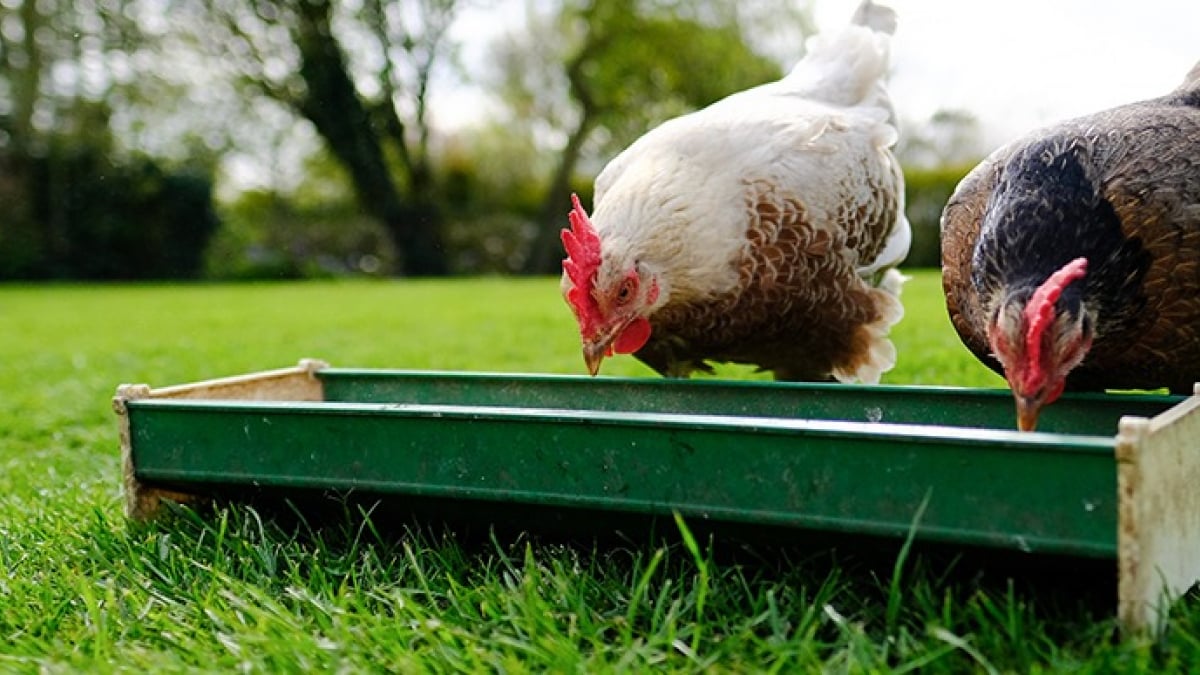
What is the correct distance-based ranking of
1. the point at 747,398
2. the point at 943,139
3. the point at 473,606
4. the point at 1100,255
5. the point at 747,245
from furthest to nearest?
the point at 943,139, the point at 747,245, the point at 747,398, the point at 1100,255, the point at 473,606

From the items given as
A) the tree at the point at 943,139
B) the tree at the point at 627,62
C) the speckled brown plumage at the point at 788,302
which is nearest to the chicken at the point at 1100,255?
the speckled brown plumage at the point at 788,302

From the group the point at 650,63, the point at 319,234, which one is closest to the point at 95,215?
the point at 319,234

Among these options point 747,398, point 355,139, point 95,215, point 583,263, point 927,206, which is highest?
point 355,139

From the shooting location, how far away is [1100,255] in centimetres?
208

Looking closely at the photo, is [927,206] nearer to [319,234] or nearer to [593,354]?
[319,234]

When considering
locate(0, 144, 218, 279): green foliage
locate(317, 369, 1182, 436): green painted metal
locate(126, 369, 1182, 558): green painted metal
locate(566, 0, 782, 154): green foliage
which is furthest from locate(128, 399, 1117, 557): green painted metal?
locate(566, 0, 782, 154): green foliage

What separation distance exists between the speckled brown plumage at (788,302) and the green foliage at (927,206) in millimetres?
13924

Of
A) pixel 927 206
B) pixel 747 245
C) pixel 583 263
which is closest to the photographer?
pixel 583 263

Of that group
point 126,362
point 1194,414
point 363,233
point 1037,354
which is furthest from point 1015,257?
point 363,233

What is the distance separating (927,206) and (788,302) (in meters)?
15.3

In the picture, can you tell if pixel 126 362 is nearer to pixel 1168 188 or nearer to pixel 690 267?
pixel 690 267

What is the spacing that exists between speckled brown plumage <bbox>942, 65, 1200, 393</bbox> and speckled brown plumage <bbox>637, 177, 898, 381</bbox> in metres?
0.64

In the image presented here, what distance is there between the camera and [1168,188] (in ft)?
7.00

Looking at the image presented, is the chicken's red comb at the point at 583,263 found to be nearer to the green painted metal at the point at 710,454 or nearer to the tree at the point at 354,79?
the green painted metal at the point at 710,454
